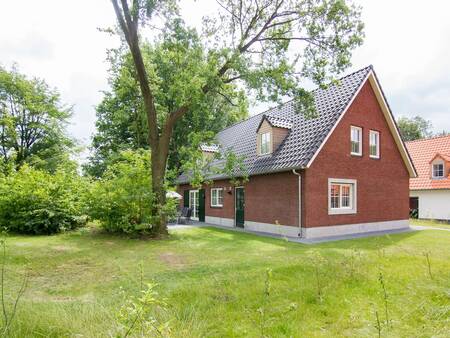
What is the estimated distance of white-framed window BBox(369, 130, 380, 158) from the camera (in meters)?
15.9

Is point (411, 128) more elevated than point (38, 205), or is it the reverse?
point (411, 128)

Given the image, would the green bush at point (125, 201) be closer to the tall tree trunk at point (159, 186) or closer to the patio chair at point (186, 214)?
the tall tree trunk at point (159, 186)

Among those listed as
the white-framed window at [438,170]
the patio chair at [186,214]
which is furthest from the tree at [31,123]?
the white-framed window at [438,170]

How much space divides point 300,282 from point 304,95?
874 cm

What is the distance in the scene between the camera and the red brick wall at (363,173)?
43.5ft

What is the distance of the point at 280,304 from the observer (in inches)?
201

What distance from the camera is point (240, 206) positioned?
17250 mm

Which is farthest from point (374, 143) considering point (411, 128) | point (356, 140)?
point (411, 128)

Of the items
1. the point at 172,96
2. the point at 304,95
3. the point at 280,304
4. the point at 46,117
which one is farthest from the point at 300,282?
the point at 46,117

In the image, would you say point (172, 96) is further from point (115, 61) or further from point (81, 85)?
point (115, 61)

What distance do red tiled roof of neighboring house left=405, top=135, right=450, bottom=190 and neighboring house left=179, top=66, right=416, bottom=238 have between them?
527 cm

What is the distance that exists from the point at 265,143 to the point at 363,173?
17.0ft

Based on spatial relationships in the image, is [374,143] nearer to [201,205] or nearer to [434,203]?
[434,203]

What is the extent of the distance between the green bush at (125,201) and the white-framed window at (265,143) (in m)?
6.19
